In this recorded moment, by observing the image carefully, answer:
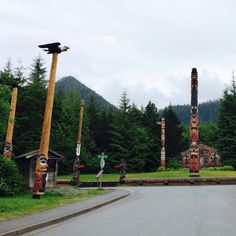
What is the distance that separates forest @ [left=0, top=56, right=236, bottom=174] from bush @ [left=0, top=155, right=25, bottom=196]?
26.1m

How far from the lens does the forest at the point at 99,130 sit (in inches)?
2057

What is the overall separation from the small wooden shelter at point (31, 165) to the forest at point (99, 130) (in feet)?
56.7

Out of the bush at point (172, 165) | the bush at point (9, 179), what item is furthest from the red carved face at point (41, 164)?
the bush at point (172, 165)

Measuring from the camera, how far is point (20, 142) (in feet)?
166

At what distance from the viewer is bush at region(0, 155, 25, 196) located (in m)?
23.0

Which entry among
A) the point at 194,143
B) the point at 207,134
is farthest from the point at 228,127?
the point at 207,134

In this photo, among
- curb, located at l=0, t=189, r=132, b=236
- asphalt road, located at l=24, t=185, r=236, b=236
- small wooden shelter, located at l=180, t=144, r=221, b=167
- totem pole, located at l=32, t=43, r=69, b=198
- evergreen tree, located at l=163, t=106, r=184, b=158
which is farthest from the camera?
small wooden shelter, located at l=180, t=144, r=221, b=167

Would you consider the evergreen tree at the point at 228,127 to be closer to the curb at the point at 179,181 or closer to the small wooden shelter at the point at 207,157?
the curb at the point at 179,181

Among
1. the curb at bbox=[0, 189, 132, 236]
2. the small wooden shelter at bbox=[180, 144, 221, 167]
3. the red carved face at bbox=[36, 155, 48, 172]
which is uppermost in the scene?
the small wooden shelter at bbox=[180, 144, 221, 167]

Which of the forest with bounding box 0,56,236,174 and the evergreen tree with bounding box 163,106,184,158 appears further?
the evergreen tree with bounding box 163,106,184,158

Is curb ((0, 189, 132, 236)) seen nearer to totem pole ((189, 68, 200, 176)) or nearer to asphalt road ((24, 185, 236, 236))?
asphalt road ((24, 185, 236, 236))

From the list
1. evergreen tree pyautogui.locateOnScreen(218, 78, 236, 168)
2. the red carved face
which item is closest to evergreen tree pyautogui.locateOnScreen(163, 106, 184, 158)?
evergreen tree pyautogui.locateOnScreen(218, 78, 236, 168)

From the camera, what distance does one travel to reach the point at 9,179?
933 inches

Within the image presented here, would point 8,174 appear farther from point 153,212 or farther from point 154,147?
point 154,147
